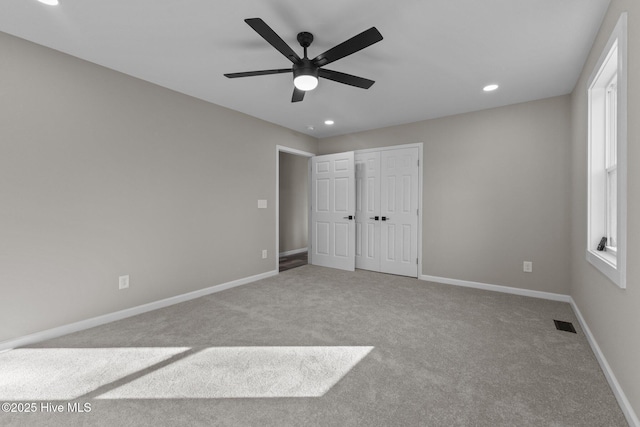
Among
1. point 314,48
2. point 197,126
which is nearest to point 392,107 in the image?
point 314,48

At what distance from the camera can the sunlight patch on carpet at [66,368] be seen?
1.73 m

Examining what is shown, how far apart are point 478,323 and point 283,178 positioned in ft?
16.2

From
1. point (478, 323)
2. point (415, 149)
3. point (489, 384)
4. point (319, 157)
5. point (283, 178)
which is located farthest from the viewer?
point (283, 178)

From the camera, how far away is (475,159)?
3.95 metres

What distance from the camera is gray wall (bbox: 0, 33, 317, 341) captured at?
7.49ft

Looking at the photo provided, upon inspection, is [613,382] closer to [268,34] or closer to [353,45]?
[353,45]

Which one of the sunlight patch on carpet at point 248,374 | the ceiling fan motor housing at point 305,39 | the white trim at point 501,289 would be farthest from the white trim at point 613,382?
the ceiling fan motor housing at point 305,39

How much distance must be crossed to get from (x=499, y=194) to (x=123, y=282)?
A: 4703 millimetres

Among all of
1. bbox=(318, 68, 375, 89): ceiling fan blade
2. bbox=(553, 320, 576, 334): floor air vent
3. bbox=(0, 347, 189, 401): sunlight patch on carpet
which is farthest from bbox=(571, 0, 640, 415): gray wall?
bbox=(0, 347, 189, 401): sunlight patch on carpet

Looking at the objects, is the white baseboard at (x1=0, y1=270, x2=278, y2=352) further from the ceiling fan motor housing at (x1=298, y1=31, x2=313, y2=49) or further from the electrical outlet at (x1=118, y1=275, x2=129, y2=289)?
the ceiling fan motor housing at (x1=298, y1=31, x2=313, y2=49)

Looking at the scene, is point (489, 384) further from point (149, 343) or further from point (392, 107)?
point (392, 107)

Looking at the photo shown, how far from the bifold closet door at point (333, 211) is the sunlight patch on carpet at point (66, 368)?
324 cm

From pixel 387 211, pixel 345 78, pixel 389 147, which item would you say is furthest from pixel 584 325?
pixel 389 147

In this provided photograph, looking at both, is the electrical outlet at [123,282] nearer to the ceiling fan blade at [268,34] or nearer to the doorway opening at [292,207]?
the ceiling fan blade at [268,34]
